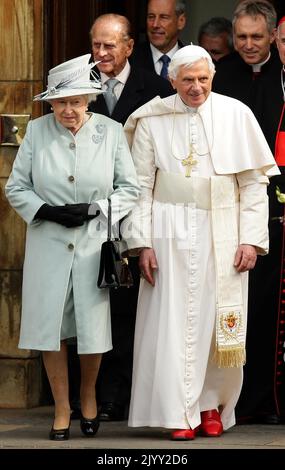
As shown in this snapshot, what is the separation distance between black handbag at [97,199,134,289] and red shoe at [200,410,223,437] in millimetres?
903

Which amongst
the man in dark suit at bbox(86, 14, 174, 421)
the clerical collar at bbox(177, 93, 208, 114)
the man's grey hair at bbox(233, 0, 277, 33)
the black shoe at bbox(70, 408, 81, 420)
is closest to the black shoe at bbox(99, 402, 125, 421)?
the man in dark suit at bbox(86, 14, 174, 421)

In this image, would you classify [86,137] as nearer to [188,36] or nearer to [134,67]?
[134,67]

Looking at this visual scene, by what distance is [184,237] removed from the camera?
9.12 meters

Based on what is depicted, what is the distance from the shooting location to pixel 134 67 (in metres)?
10.1

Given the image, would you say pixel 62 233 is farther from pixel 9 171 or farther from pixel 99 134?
pixel 9 171

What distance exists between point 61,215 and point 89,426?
118 centimetres

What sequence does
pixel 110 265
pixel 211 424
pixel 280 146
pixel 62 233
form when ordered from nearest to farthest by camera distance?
pixel 110 265, pixel 62 233, pixel 211 424, pixel 280 146

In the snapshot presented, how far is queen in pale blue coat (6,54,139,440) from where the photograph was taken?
353 inches

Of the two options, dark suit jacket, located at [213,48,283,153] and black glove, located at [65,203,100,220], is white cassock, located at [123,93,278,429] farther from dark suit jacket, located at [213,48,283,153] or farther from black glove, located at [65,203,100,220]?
dark suit jacket, located at [213,48,283,153]

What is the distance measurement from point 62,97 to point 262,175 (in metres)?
1.19

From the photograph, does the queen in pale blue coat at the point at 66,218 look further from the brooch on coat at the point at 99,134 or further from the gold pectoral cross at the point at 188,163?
the gold pectoral cross at the point at 188,163

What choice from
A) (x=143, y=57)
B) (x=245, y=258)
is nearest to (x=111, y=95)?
(x=143, y=57)

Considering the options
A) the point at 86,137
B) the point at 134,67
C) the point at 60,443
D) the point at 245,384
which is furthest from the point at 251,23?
the point at 60,443

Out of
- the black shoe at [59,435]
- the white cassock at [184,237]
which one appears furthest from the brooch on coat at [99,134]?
the black shoe at [59,435]
